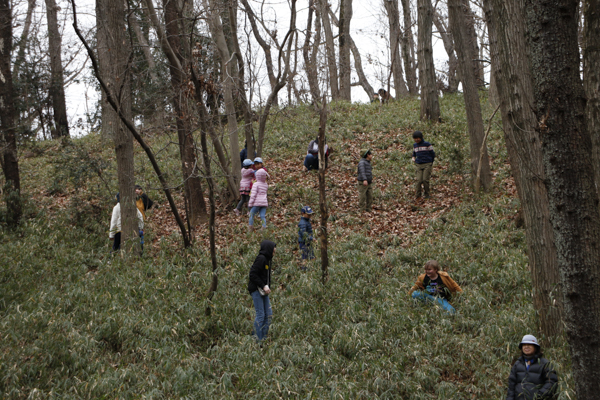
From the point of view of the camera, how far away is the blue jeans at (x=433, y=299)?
677cm

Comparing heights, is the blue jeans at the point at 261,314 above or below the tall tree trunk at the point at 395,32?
below

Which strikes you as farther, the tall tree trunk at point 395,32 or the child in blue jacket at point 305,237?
the tall tree trunk at point 395,32

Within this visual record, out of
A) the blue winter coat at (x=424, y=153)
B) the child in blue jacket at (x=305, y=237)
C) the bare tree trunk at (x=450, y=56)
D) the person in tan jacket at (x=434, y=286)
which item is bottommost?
the person in tan jacket at (x=434, y=286)

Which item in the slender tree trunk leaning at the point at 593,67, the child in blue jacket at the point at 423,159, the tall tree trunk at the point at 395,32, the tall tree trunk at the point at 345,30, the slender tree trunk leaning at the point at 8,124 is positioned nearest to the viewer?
the slender tree trunk leaning at the point at 593,67

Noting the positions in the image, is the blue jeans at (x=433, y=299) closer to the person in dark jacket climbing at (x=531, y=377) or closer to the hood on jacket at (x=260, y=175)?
the person in dark jacket climbing at (x=531, y=377)

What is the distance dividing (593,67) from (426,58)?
1171 centimetres

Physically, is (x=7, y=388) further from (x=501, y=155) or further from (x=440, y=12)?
(x=440, y=12)

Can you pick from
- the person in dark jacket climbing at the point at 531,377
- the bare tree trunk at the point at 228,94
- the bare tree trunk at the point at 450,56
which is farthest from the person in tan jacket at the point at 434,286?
the bare tree trunk at the point at 450,56

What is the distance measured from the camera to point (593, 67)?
17.5 ft

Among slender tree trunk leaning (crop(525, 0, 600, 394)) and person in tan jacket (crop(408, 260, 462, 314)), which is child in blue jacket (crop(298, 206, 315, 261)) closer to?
person in tan jacket (crop(408, 260, 462, 314))

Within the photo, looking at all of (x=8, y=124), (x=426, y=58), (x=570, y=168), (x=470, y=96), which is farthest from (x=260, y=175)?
(x=426, y=58)

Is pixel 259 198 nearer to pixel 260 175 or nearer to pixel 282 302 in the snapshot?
pixel 260 175

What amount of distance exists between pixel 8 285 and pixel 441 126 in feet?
45.0

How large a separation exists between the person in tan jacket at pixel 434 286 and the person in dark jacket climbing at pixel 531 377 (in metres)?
2.29
